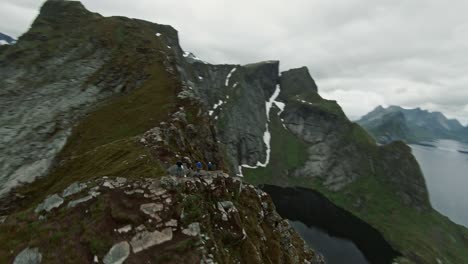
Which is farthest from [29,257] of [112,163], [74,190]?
[112,163]

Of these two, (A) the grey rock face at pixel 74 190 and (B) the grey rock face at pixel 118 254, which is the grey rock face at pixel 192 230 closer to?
(B) the grey rock face at pixel 118 254

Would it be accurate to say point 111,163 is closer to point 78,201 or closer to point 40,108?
point 78,201

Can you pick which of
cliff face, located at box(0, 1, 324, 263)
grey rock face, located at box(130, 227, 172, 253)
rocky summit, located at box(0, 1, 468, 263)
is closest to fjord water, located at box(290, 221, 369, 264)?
rocky summit, located at box(0, 1, 468, 263)

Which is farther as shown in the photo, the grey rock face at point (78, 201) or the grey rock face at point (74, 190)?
the grey rock face at point (74, 190)

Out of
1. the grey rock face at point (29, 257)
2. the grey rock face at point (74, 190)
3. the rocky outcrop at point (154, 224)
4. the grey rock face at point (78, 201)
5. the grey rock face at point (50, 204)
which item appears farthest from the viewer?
the grey rock face at point (74, 190)

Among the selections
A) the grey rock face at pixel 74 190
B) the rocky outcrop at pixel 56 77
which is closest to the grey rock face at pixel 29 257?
the grey rock face at pixel 74 190

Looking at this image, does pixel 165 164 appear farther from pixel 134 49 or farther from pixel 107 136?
pixel 134 49
